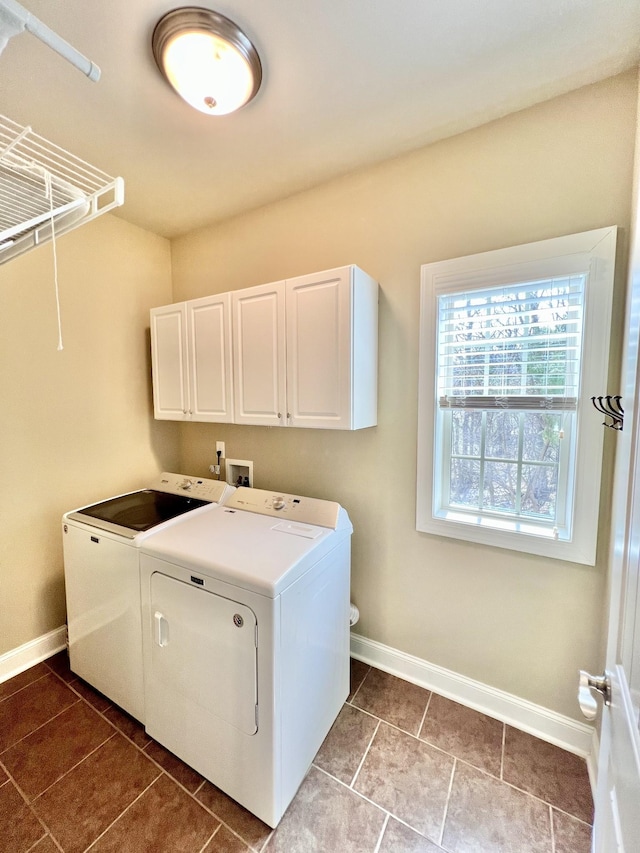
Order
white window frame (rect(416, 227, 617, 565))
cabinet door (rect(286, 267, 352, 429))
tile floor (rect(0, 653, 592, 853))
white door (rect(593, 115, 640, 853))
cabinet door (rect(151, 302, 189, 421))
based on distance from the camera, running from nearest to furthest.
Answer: white door (rect(593, 115, 640, 853))
tile floor (rect(0, 653, 592, 853))
white window frame (rect(416, 227, 617, 565))
cabinet door (rect(286, 267, 352, 429))
cabinet door (rect(151, 302, 189, 421))

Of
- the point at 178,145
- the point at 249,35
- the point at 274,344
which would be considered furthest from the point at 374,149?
the point at 274,344

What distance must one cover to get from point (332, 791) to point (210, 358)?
2.10 m

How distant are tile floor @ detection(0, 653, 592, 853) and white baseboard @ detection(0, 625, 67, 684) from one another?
0.22 metres

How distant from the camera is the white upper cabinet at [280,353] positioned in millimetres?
1621

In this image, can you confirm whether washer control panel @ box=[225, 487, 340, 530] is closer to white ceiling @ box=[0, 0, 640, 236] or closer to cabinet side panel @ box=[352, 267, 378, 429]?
cabinet side panel @ box=[352, 267, 378, 429]

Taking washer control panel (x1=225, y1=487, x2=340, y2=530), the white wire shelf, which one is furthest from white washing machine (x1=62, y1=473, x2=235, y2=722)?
the white wire shelf

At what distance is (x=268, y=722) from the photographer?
1165 mm

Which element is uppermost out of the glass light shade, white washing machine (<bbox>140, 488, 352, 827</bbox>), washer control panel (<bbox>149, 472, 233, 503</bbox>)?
the glass light shade

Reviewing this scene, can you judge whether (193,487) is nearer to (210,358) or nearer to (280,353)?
(210,358)

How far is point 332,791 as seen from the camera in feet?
4.33

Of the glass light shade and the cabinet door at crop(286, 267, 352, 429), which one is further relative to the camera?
the cabinet door at crop(286, 267, 352, 429)

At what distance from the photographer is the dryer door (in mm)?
1195

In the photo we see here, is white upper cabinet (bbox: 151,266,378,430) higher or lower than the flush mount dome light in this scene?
lower

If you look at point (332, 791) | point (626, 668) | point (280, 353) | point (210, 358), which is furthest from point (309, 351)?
point (332, 791)
